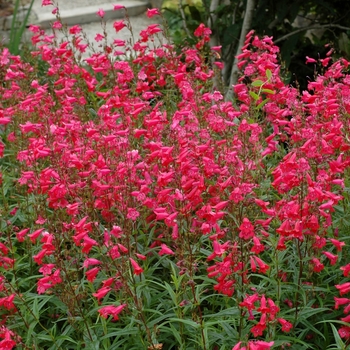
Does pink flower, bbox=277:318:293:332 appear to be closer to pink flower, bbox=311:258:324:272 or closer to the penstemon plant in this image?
the penstemon plant

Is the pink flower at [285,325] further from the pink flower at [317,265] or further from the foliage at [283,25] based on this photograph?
the foliage at [283,25]

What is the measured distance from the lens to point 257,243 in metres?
3.42

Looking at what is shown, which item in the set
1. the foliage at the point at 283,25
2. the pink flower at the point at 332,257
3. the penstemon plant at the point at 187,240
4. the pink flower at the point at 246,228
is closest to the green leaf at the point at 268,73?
the penstemon plant at the point at 187,240

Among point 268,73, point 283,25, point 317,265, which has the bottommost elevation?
point 317,265

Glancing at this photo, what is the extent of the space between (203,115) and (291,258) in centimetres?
127

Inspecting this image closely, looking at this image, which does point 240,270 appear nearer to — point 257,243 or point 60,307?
point 257,243

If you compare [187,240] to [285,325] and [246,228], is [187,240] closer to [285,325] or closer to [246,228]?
[246,228]

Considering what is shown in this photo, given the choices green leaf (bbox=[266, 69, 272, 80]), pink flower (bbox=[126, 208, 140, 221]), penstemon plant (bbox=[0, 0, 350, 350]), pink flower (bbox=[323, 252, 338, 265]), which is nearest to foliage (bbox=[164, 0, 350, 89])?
green leaf (bbox=[266, 69, 272, 80])

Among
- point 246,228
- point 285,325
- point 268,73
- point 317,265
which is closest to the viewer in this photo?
point 246,228

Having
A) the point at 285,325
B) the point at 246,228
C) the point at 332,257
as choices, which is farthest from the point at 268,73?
the point at 285,325

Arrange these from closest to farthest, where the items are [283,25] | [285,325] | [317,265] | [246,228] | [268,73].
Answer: [246,228], [285,325], [317,265], [268,73], [283,25]

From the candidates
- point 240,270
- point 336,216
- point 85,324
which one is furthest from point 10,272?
point 336,216

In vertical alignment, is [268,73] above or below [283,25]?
above

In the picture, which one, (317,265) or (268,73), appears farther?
(268,73)
